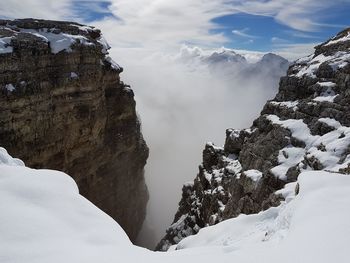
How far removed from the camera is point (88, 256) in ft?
29.5

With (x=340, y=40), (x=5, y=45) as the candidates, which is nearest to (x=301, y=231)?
(x=340, y=40)

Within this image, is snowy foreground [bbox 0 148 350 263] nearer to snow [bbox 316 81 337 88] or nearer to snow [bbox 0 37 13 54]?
snow [bbox 316 81 337 88]

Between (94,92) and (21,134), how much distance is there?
39.9 ft

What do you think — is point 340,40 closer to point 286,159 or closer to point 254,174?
point 286,159

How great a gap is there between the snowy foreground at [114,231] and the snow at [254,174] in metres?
15.0

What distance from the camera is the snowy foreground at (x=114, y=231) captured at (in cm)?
874

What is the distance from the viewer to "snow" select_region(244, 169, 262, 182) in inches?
1163

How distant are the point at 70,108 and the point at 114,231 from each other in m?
35.4

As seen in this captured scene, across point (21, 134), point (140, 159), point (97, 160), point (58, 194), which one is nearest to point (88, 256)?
point (58, 194)

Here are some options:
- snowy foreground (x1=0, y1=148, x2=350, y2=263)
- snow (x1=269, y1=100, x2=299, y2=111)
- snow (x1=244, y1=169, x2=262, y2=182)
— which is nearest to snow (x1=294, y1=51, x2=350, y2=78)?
snow (x1=269, y1=100, x2=299, y2=111)

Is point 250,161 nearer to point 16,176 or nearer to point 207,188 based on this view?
point 207,188

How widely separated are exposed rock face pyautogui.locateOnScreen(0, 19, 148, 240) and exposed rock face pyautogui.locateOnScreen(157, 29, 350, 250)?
15.1 metres

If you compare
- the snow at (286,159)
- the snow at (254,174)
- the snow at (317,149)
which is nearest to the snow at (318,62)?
the snow at (317,149)

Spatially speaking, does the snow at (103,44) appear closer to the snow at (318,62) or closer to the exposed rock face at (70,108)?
the exposed rock face at (70,108)
